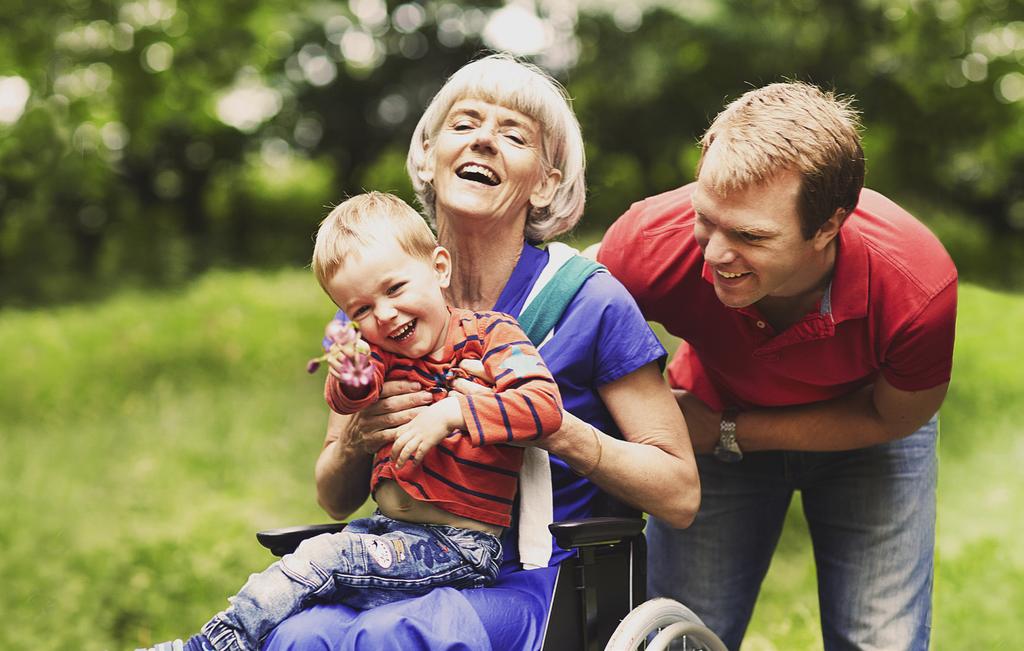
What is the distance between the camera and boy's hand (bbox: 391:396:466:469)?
2000mm

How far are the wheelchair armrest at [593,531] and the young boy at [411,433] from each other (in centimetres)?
14

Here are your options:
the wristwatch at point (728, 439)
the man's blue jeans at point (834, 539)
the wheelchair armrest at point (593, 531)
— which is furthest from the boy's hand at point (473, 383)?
the man's blue jeans at point (834, 539)

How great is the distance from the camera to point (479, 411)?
6.60 feet

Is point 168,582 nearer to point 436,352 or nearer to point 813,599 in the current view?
point 813,599

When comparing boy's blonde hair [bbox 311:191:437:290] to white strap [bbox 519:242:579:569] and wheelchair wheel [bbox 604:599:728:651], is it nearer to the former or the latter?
white strap [bbox 519:242:579:569]

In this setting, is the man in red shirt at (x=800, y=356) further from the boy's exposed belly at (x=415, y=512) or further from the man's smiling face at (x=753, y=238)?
the boy's exposed belly at (x=415, y=512)

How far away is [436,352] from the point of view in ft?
7.19

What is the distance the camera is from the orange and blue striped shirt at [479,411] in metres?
2.02

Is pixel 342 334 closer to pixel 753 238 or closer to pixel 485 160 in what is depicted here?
pixel 485 160

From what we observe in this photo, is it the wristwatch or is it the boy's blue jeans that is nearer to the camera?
the boy's blue jeans

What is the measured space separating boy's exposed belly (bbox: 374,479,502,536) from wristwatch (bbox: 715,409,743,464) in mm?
680

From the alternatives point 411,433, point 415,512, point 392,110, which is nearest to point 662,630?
point 415,512

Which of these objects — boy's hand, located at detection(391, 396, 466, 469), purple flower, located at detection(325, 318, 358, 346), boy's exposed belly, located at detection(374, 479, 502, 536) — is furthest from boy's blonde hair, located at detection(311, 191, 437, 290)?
boy's exposed belly, located at detection(374, 479, 502, 536)

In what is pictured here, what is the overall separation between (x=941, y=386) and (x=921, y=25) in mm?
6481
